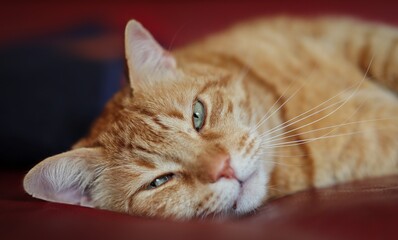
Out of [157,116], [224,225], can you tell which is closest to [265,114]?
[157,116]

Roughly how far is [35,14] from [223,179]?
6.68 feet

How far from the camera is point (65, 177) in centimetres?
134

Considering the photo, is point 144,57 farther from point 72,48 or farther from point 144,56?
point 72,48

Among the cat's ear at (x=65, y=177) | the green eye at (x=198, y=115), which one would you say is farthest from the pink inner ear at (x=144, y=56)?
the cat's ear at (x=65, y=177)

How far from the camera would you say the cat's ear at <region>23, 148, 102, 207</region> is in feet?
4.12

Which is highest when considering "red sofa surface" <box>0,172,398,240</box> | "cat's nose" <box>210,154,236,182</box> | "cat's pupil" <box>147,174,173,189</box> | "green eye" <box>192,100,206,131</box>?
"green eye" <box>192,100,206,131</box>

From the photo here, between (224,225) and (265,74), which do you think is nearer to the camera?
(224,225)

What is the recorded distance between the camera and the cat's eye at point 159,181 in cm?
132

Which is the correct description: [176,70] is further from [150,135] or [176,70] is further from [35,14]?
[35,14]

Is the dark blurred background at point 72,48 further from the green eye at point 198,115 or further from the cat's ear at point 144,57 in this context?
the green eye at point 198,115

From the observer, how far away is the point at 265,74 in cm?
183

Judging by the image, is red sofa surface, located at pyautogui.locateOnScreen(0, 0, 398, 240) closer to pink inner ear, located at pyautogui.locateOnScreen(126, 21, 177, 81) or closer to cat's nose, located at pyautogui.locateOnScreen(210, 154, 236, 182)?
cat's nose, located at pyautogui.locateOnScreen(210, 154, 236, 182)

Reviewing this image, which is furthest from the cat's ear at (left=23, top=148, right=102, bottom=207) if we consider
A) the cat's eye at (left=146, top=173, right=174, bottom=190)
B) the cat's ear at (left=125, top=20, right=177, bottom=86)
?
the cat's ear at (left=125, top=20, right=177, bottom=86)

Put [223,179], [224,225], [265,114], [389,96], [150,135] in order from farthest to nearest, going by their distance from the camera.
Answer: [389,96] → [265,114] → [150,135] → [223,179] → [224,225]
